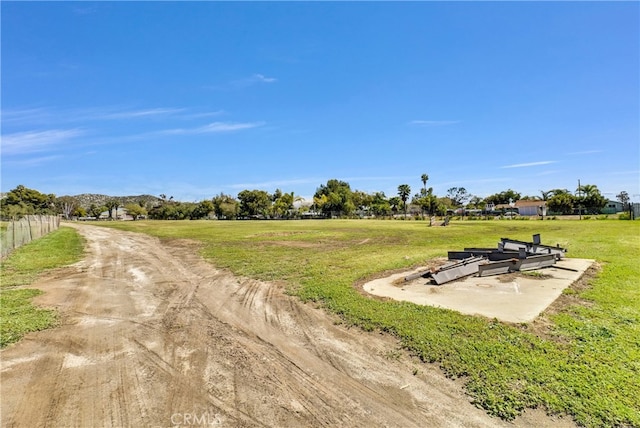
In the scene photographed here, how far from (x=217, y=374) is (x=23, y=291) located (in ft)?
24.3

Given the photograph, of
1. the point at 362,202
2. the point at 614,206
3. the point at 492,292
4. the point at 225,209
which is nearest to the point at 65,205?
the point at 225,209

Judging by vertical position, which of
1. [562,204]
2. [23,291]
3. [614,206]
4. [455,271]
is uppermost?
[562,204]

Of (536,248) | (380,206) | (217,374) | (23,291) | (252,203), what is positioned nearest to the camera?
(217,374)

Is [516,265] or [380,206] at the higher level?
[380,206]

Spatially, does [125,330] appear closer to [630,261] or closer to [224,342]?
[224,342]

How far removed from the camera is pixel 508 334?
485cm

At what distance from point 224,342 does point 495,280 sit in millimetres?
7316

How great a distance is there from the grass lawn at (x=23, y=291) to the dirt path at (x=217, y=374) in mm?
355

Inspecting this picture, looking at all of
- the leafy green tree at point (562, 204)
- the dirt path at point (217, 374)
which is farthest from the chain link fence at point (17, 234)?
the leafy green tree at point (562, 204)

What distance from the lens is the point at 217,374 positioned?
3.86 metres

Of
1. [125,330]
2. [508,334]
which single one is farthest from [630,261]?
[125,330]

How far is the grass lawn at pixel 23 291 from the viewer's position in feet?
17.6

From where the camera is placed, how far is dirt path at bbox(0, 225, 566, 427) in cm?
310

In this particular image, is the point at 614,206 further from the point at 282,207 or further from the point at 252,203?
the point at 252,203
